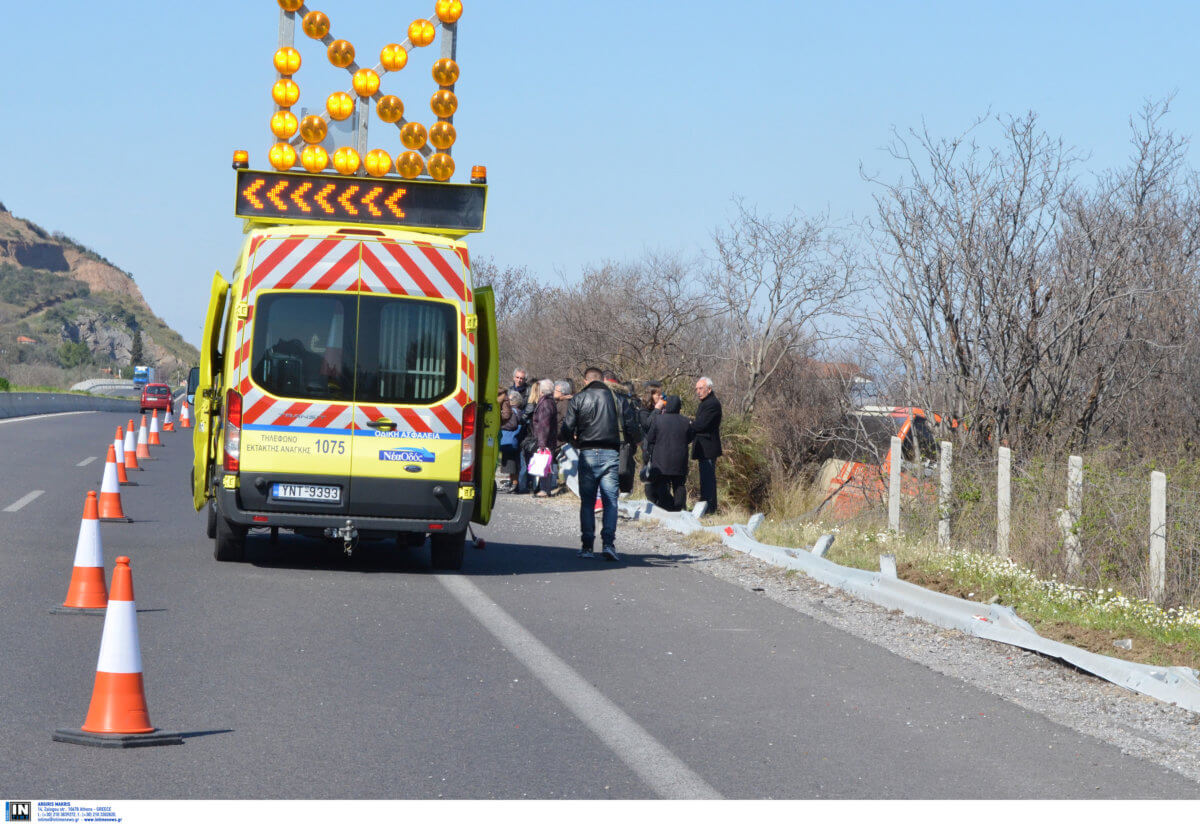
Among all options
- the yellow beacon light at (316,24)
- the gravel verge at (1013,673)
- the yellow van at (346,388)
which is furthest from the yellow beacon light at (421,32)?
the gravel verge at (1013,673)

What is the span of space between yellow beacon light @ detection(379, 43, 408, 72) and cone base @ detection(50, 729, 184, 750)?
9.31 meters

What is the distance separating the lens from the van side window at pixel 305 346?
35.3ft

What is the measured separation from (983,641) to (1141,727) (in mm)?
2192

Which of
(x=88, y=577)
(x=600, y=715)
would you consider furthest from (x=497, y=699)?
(x=88, y=577)

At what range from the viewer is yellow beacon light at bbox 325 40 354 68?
1375 cm

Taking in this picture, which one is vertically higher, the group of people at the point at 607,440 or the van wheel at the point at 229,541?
the group of people at the point at 607,440

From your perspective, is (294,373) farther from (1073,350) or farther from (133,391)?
(133,391)

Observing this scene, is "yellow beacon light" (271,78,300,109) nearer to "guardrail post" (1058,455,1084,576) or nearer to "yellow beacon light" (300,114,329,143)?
"yellow beacon light" (300,114,329,143)

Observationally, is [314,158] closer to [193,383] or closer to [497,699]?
[193,383]

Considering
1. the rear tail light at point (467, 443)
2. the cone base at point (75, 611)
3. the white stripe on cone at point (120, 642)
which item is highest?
the rear tail light at point (467, 443)

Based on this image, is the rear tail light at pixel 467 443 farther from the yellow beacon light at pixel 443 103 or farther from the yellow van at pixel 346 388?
the yellow beacon light at pixel 443 103

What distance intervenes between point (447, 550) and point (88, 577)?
11.0ft

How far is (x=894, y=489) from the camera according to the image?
14.5 m

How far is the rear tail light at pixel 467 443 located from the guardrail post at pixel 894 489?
17.3 ft
